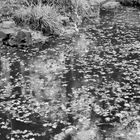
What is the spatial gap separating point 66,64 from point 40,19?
4909 millimetres

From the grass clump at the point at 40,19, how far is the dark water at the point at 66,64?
3.41 feet

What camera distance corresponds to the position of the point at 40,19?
16.3m

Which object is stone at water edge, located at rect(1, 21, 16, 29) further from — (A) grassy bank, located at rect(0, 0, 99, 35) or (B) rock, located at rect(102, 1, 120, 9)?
(B) rock, located at rect(102, 1, 120, 9)

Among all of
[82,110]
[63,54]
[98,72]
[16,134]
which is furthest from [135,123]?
[63,54]

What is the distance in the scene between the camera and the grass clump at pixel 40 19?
16.3m

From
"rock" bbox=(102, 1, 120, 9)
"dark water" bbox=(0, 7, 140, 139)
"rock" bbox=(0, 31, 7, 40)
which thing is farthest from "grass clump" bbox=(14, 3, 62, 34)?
"rock" bbox=(102, 1, 120, 9)

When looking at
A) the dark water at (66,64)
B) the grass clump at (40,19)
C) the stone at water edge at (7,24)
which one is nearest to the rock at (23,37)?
the dark water at (66,64)

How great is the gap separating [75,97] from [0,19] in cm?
965

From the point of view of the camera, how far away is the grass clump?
16312mm

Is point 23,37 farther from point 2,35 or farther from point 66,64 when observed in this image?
point 66,64

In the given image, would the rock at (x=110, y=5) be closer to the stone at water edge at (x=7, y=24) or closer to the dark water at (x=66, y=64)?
the dark water at (x=66, y=64)

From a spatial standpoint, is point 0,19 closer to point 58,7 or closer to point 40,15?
point 40,15

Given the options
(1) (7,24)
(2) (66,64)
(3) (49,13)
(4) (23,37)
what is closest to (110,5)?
(3) (49,13)

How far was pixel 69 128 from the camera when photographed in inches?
297
